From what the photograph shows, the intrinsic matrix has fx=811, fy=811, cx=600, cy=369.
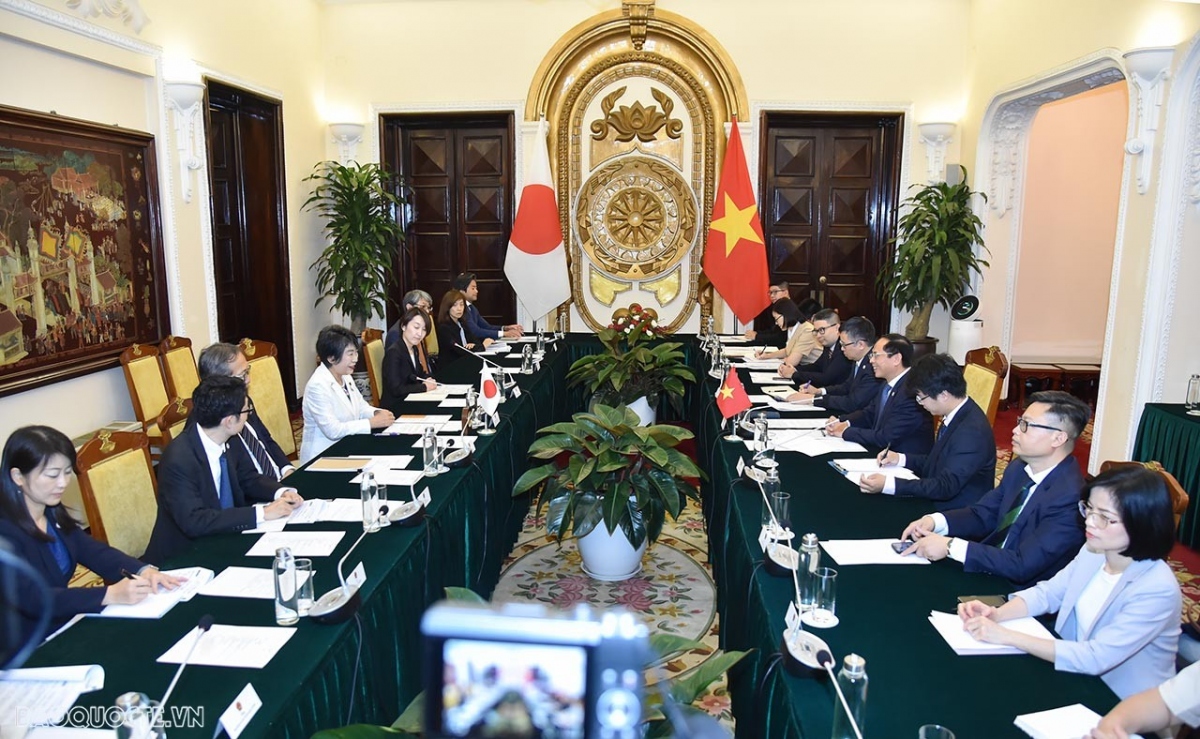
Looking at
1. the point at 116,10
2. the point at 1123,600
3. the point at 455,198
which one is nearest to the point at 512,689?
the point at 1123,600

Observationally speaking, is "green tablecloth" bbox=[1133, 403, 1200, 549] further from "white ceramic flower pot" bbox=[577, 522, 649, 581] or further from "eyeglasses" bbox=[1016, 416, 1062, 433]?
"white ceramic flower pot" bbox=[577, 522, 649, 581]

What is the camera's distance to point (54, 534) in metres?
2.11

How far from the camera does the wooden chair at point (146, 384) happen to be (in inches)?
181

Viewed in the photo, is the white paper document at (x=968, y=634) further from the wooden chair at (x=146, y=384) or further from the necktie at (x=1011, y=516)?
the wooden chair at (x=146, y=384)

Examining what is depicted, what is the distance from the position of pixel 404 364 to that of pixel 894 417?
8.50ft

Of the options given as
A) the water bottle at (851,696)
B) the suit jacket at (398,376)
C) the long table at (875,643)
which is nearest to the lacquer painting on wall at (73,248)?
the suit jacket at (398,376)

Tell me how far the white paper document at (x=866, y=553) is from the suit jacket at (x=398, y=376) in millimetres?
2700

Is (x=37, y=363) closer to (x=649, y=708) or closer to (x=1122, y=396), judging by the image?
(x=649, y=708)

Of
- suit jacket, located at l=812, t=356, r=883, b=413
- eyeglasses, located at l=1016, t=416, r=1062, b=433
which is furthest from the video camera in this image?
suit jacket, located at l=812, t=356, r=883, b=413

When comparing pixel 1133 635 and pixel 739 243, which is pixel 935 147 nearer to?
pixel 739 243

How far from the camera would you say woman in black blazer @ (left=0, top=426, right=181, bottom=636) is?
1913 mm

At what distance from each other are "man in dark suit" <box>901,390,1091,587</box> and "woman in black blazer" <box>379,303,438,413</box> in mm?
2911

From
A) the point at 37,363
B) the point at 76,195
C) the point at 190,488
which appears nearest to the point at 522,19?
the point at 76,195

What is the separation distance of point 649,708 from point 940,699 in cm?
66
